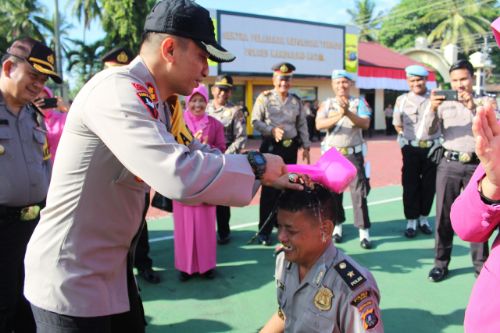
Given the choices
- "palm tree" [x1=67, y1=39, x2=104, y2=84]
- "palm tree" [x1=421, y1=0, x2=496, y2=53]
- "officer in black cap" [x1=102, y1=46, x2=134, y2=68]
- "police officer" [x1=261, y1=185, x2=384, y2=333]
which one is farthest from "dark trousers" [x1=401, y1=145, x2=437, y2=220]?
"palm tree" [x1=421, y1=0, x2=496, y2=53]

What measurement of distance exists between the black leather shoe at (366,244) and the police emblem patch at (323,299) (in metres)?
3.41

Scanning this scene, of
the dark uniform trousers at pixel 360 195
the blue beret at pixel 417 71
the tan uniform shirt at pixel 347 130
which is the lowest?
the dark uniform trousers at pixel 360 195

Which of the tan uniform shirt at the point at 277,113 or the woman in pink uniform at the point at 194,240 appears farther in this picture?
the tan uniform shirt at the point at 277,113

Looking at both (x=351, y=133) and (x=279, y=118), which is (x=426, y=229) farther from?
(x=279, y=118)

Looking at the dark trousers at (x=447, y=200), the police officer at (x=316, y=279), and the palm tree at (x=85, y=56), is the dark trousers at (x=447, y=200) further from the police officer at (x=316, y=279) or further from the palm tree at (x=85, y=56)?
the palm tree at (x=85, y=56)

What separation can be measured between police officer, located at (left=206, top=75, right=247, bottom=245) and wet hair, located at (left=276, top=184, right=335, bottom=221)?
3.16 metres

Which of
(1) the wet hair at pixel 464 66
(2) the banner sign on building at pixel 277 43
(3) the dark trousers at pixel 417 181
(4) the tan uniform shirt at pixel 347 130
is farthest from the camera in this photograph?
(2) the banner sign on building at pixel 277 43

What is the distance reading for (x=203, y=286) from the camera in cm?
416

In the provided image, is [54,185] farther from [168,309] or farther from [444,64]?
[444,64]

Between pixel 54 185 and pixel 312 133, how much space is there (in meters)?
19.1

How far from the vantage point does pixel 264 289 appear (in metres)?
4.04

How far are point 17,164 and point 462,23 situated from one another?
39049 millimetres

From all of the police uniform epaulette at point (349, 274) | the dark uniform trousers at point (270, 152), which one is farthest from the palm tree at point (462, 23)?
the police uniform epaulette at point (349, 274)

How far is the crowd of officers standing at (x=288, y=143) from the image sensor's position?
2.66 meters
